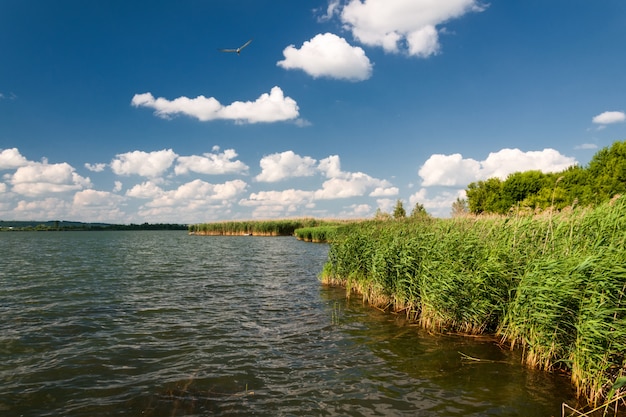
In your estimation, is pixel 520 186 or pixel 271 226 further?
pixel 271 226

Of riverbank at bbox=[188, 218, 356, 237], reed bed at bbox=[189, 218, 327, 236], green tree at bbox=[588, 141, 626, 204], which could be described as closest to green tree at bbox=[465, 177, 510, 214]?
green tree at bbox=[588, 141, 626, 204]

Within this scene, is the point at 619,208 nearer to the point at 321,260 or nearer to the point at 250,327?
the point at 250,327

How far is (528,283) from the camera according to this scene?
8.62m

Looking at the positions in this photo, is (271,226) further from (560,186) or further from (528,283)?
(528,283)

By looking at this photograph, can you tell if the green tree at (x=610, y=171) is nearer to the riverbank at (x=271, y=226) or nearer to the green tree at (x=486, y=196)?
the green tree at (x=486, y=196)

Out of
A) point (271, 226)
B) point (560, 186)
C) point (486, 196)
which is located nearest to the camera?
point (560, 186)

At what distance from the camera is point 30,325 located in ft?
43.1

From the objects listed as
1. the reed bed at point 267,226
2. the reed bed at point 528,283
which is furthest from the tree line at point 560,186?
the reed bed at point 267,226

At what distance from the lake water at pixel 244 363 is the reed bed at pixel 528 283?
68 centimetres

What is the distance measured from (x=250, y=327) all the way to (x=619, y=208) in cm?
1157

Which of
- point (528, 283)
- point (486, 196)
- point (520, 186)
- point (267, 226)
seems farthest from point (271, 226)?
point (528, 283)

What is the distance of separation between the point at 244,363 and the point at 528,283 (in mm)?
7206

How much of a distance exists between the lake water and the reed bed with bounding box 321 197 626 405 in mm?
685

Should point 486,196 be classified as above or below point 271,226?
above
